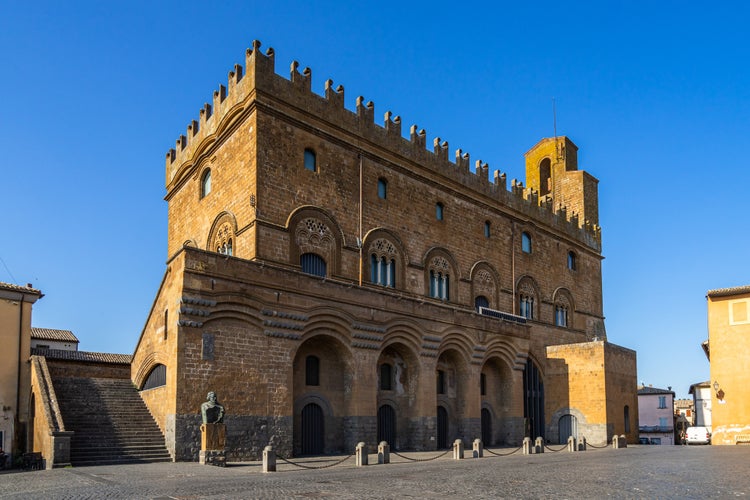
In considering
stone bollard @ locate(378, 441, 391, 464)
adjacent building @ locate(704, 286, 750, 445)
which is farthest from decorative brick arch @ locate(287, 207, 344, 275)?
adjacent building @ locate(704, 286, 750, 445)

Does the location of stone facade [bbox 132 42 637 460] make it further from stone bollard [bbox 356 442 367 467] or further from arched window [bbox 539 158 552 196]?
arched window [bbox 539 158 552 196]

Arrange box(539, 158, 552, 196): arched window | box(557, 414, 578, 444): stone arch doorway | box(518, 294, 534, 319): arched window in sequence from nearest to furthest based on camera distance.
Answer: box(557, 414, 578, 444): stone arch doorway < box(518, 294, 534, 319): arched window < box(539, 158, 552, 196): arched window

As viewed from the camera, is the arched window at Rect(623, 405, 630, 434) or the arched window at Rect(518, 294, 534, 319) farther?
the arched window at Rect(518, 294, 534, 319)

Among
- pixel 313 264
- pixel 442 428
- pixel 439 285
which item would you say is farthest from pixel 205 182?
pixel 442 428

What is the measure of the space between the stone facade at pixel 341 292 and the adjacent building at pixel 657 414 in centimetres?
2716

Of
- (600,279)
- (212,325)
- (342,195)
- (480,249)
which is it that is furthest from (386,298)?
(600,279)

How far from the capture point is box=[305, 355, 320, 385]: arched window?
21641 mm

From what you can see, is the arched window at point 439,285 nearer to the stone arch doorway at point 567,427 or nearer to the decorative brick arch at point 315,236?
the decorative brick arch at point 315,236

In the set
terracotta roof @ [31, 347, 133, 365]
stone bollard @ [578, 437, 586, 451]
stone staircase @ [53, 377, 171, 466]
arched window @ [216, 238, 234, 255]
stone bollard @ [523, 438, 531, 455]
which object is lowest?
stone bollard @ [578, 437, 586, 451]

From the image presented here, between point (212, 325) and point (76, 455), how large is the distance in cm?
445

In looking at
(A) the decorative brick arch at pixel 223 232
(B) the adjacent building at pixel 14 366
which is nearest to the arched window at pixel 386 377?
(A) the decorative brick arch at pixel 223 232

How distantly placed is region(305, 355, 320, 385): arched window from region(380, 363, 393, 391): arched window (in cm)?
304

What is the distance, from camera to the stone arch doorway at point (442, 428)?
26.2 meters

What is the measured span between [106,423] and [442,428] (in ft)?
Result: 41.4
